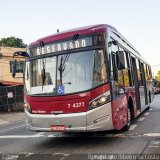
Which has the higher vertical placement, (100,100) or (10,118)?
(100,100)

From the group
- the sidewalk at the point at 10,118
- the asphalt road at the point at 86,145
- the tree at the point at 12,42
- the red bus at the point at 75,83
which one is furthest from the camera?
the tree at the point at 12,42

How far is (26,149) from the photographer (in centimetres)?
962

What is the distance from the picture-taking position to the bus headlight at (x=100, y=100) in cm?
907

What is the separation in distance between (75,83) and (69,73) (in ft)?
1.14

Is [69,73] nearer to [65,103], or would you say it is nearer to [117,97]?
[65,103]

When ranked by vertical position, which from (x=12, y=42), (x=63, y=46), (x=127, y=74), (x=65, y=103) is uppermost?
(x=12, y=42)

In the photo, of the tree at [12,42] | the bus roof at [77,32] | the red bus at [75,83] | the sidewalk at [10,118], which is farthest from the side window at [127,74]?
the tree at [12,42]

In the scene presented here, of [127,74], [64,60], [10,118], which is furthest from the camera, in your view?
[10,118]

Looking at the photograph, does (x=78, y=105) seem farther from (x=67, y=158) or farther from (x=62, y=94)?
(x=67, y=158)

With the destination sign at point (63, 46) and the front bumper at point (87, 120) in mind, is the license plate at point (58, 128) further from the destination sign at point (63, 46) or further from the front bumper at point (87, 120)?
the destination sign at point (63, 46)

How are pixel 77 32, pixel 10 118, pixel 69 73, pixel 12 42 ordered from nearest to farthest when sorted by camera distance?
pixel 69 73
pixel 77 32
pixel 10 118
pixel 12 42

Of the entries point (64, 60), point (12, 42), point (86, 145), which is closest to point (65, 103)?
point (64, 60)

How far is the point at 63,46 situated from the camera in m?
9.84

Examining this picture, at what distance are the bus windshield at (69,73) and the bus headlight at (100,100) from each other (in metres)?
0.32
